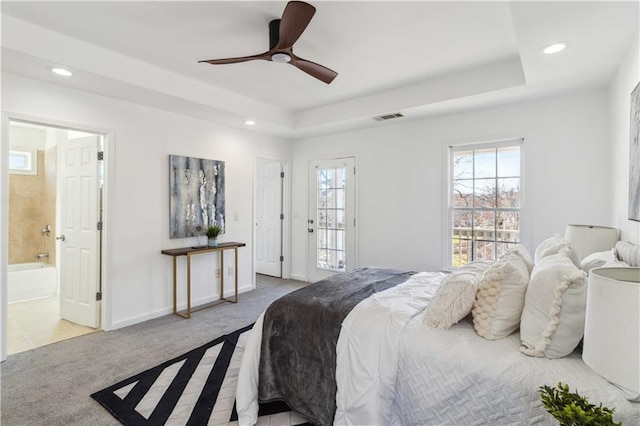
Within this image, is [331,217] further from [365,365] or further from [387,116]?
[365,365]

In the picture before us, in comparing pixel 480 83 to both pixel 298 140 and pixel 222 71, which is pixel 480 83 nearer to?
pixel 222 71

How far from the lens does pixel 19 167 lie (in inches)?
191

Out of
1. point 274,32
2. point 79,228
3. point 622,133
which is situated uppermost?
point 274,32

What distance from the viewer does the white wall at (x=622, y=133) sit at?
212 centimetres

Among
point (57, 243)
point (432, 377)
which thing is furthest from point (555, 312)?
point (57, 243)

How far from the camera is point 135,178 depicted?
3.61m

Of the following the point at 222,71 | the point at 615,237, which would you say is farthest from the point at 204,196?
the point at 615,237

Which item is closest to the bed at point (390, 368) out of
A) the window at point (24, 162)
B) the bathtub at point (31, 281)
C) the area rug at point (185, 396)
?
the area rug at point (185, 396)

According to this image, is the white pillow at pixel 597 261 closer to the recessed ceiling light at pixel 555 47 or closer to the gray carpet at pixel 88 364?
the recessed ceiling light at pixel 555 47

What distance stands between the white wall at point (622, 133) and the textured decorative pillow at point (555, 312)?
3.76 feet

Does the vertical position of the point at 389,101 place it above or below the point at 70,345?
above

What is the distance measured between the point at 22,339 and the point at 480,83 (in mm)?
5281

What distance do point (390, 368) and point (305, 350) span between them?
535mm

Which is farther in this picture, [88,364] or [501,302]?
[88,364]
